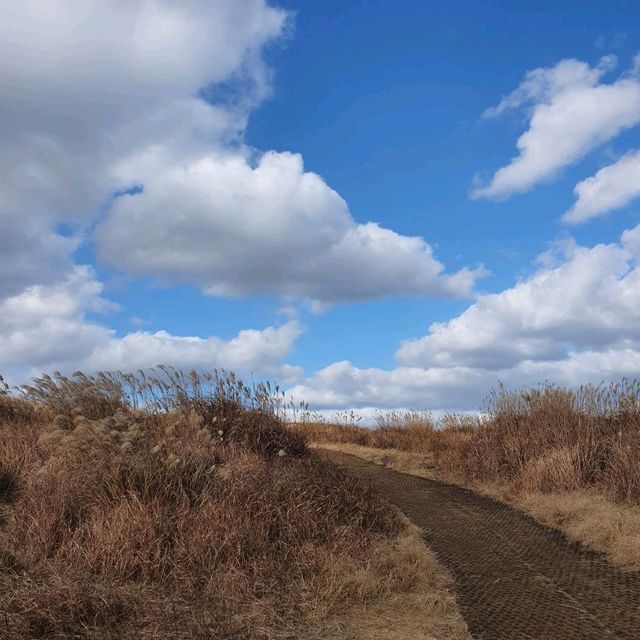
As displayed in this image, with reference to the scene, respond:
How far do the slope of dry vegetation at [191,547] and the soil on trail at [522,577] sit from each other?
0.38 metres

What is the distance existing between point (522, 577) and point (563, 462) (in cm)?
470

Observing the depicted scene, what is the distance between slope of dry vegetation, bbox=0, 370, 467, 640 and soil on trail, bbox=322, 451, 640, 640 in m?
0.38

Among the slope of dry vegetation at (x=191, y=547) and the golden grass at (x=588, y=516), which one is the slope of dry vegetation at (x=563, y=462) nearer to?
the golden grass at (x=588, y=516)

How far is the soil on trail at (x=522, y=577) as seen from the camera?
5672 millimetres

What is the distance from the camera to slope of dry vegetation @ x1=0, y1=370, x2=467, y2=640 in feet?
16.8

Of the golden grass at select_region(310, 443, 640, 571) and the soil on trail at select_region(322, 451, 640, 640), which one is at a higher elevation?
the golden grass at select_region(310, 443, 640, 571)

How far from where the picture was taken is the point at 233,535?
652cm

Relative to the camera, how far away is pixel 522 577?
707 centimetres

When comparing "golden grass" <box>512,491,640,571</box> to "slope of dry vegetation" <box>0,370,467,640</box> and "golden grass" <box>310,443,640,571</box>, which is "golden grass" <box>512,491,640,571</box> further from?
"slope of dry vegetation" <box>0,370,467,640</box>

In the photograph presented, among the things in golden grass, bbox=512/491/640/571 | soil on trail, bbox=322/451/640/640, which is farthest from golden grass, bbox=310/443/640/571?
soil on trail, bbox=322/451/640/640

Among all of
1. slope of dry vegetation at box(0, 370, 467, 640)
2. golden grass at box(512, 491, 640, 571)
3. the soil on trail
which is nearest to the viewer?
slope of dry vegetation at box(0, 370, 467, 640)

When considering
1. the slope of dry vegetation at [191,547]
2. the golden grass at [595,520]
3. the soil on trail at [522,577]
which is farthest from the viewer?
the golden grass at [595,520]

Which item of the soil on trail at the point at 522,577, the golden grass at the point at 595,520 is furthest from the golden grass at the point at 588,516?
the soil on trail at the point at 522,577

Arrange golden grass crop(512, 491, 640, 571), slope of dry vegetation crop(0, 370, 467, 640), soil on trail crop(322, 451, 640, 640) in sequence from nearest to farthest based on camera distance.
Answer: slope of dry vegetation crop(0, 370, 467, 640), soil on trail crop(322, 451, 640, 640), golden grass crop(512, 491, 640, 571)
